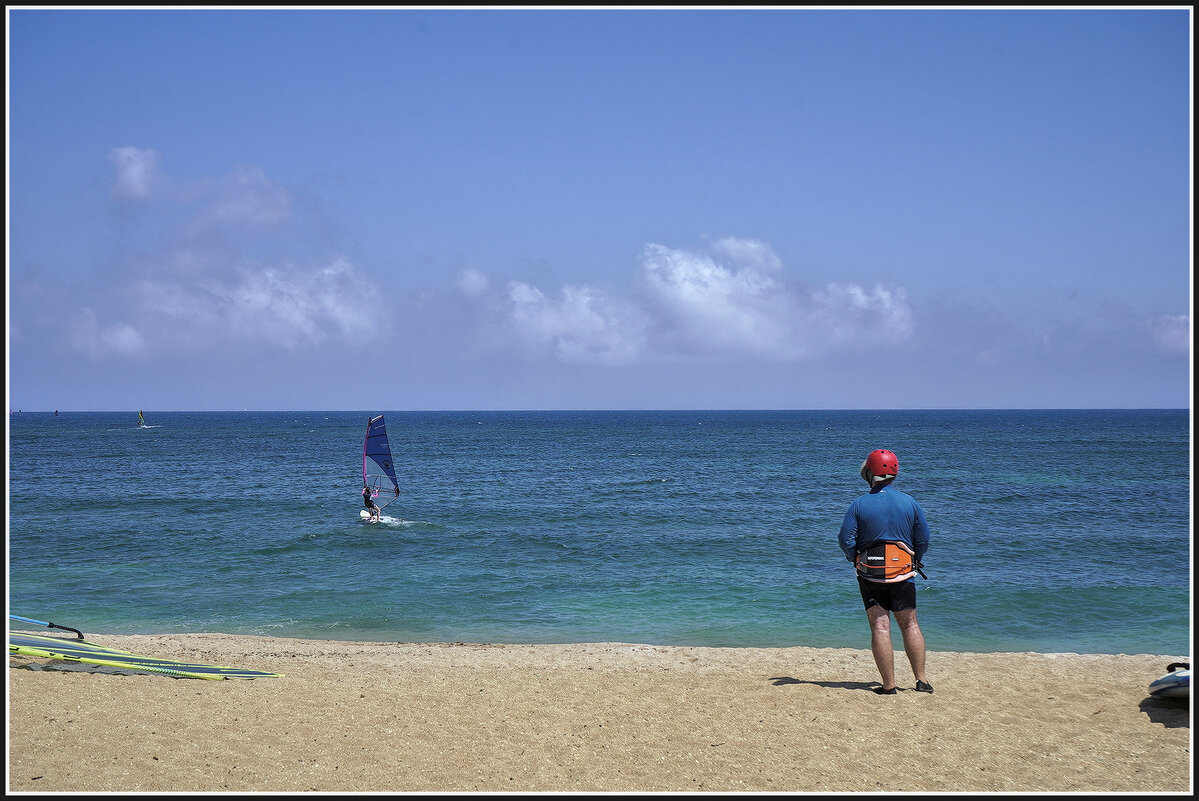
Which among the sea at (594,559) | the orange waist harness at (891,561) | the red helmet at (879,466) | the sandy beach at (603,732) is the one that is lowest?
the sea at (594,559)

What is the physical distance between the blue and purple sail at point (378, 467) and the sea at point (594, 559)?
932 mm

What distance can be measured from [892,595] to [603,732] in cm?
243

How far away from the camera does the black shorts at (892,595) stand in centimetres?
660

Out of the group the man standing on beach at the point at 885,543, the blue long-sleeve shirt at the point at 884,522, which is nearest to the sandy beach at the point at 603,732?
the man standing on beach at the point at 885,543

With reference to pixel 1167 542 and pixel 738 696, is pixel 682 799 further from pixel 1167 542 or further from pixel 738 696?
pixel 1167 542

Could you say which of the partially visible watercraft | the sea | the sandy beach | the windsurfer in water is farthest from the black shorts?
the windsurfer in water

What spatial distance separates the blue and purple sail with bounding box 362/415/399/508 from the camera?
26.3m

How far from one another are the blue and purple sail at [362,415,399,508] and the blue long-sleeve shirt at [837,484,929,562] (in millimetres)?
20909

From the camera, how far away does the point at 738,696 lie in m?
7.38

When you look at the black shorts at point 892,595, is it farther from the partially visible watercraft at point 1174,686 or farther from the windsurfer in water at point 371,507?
the windsurfer in water at point 371,507

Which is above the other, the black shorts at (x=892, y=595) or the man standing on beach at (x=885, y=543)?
the man standing on beach at (x=885, y=543)

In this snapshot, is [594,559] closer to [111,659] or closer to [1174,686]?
[111,659]

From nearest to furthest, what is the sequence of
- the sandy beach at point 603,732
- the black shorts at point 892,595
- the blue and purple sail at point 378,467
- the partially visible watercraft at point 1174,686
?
1. the sandy beach at point 603,732
2. the partially visible watercraft at point 1174,686
3. the black shorts at point 892,595
4. the blue and purple sail at point 378,467

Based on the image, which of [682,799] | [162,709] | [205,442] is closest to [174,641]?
[162,709]
